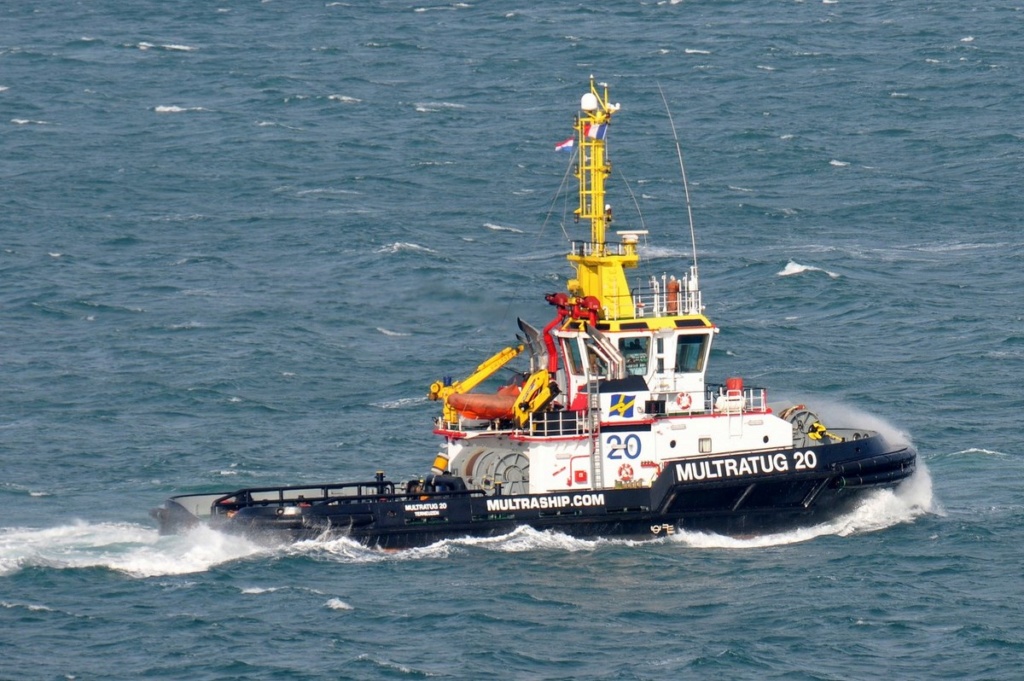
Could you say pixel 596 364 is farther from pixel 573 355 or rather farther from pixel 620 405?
pixel 620 405

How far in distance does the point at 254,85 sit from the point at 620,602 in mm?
52650

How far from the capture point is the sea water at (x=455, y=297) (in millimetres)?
31156

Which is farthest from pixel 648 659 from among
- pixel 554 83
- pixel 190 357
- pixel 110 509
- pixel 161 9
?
pixel 161 9

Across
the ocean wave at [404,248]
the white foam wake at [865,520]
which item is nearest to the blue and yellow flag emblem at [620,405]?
the white foam wake at [865,520]

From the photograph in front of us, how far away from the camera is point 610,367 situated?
36.2 meters

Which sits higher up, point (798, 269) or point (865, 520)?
point (798, 269)

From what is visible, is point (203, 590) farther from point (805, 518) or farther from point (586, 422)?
point (805, 518)

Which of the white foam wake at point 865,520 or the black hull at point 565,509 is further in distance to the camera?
the white foam wake at point 865,520

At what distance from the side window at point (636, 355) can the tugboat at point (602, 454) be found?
27 millimetres

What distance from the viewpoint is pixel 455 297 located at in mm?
55406

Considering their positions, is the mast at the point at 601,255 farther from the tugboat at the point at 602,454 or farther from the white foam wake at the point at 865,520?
the white foam wake at the point at 865,520

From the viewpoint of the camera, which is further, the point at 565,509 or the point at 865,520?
the point at 865,520

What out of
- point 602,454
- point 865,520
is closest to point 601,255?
point 602,454

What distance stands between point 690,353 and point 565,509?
13.3ft
